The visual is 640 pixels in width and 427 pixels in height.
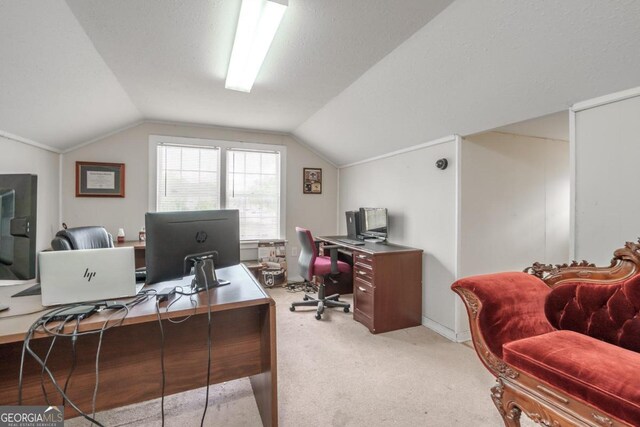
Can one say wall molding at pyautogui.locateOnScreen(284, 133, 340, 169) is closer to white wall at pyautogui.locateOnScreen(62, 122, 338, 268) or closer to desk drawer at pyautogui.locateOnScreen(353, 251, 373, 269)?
white wall at pyautogui.locateOnScreen(62, 122, 338, 268)

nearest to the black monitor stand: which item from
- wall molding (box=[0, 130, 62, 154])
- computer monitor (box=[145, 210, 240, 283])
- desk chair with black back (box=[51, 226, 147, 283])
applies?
computer monitor (box=[145, 210, 240, 283])

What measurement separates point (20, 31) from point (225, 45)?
1104mm

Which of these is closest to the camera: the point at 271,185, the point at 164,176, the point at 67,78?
the point at 67,78

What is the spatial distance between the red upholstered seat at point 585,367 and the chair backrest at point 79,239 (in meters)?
3.01

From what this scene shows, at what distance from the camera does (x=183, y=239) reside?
4.77 feet

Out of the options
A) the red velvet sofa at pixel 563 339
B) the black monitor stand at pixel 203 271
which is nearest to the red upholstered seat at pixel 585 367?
the red velvet sofa at pixel 563 339

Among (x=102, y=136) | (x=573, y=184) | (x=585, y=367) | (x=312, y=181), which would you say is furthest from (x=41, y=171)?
(x=573, y=184)

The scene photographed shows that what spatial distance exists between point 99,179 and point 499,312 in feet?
14.4

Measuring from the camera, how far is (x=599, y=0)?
1.24 m

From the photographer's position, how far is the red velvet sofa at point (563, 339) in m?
1.11

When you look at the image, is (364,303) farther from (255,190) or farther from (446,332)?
(255,190)

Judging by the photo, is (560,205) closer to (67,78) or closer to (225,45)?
(225,45)

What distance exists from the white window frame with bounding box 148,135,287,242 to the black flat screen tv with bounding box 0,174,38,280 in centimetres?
288

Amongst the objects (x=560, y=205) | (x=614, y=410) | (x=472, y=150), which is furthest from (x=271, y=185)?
(x=614, y=410)
